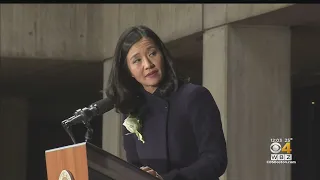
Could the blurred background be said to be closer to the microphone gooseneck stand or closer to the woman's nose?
the woman's nose

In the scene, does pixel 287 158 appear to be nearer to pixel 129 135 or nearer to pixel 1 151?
pixel 129 135

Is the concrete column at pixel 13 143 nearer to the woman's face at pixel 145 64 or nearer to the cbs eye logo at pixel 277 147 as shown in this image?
the cbs eye logo at pixel 277 147

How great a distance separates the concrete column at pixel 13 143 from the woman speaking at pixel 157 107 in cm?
830

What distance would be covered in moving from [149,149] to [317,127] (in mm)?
5595

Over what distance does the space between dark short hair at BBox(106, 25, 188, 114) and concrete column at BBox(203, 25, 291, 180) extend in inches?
88.2

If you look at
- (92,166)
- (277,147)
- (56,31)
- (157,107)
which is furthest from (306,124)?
(92,166)

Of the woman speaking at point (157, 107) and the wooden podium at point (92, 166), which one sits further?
→ the woman speaking at point (157, 107)

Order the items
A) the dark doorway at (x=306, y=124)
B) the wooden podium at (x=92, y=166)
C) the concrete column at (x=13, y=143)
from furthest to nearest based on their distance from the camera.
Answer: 1. the concrete column at (x=13, y=143)
2. the dark doorway at (x=306, y=124)
3. the wooden podium at (x=92, y=166)

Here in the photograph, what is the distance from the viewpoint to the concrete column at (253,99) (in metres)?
4.68

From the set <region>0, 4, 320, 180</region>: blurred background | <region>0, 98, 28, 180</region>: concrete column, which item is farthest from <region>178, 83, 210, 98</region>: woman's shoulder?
<region>0, 98, 28, 180</region>: concrete column

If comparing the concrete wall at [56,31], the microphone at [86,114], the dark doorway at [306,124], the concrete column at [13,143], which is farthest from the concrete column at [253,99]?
the concrete column at [13,143]

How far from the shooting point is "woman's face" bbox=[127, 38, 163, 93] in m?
2.46

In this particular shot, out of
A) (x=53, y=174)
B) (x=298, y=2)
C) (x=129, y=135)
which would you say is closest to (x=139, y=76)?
(x=129, y=135)

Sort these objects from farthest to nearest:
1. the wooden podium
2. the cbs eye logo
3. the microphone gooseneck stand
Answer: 1. the cbs eye logo
2. the microphone gooseneck stand
3. the wooden podium
